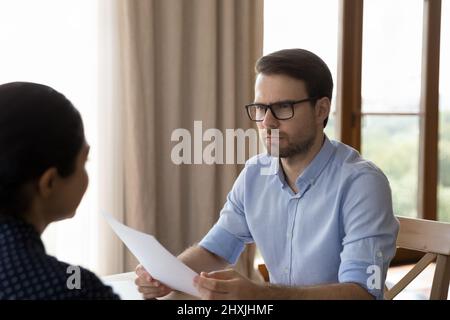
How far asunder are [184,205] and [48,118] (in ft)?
7.29

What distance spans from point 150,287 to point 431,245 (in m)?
0.81

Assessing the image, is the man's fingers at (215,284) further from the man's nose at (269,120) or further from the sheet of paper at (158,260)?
the man's nose at (269,120)

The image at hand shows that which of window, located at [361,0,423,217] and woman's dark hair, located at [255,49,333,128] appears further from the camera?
window, located at [361,0,423,217]

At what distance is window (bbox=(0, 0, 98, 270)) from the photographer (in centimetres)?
245

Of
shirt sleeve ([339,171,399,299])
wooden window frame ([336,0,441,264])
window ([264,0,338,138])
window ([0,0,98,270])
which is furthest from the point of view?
wooden window frame ([336,0,441,264])

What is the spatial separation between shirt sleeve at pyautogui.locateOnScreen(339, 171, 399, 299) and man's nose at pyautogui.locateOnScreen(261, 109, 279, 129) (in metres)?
0.28

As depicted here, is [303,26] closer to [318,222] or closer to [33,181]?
[318,222]

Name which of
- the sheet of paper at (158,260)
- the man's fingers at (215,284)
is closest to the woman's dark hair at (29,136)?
the sheet of paper at (158,260)

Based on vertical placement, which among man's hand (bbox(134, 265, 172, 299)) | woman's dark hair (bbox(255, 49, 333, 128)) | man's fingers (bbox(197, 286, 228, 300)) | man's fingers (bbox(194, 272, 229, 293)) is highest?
woman's dark hair (bbox(255, 49, 333, 128))

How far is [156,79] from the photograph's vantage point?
9.20ft

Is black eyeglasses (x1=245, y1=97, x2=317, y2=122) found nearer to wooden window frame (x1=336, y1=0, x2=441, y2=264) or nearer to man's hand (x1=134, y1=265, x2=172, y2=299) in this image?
man's hand (x1=134, y1=265, x2=172, y2=299)

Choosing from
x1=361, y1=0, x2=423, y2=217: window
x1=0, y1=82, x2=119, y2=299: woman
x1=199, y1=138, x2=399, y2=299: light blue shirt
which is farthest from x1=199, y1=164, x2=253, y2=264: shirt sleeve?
x1=361, y1=0, x2=423, y2=217: window
